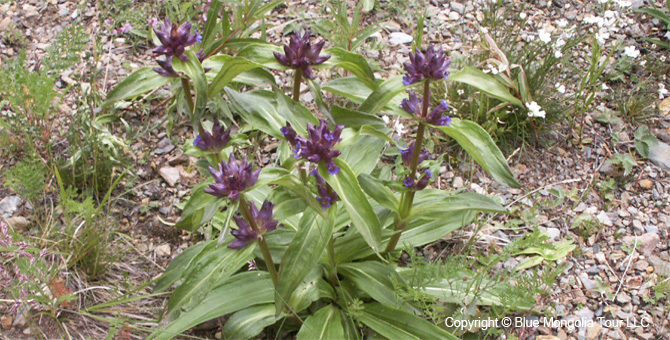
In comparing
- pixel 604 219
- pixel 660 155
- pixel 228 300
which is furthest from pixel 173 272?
pixel 660 155

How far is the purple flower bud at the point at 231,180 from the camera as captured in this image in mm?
2185

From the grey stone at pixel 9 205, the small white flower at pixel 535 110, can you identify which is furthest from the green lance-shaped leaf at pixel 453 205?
the grey stone at pixel 9 205

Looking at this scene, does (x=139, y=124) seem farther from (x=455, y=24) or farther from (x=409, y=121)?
(x=455, y=24)

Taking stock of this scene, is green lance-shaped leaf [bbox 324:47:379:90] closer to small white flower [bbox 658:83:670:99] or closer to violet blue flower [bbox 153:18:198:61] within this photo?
violet blue flower [bbox 153:18:198:61]

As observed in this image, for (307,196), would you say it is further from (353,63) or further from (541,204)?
(541,204)

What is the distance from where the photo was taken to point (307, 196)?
2.46m

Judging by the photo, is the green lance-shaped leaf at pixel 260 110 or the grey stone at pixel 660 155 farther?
the grey stone at pixel 660 155

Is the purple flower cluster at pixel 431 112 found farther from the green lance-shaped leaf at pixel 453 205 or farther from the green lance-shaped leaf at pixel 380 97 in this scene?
the green lance-shaped leaf at pixel 453 205

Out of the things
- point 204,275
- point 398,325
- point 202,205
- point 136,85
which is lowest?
point 398,325

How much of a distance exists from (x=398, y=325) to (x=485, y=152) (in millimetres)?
1068

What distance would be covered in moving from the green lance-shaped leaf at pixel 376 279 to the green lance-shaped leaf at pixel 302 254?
499 millimetres


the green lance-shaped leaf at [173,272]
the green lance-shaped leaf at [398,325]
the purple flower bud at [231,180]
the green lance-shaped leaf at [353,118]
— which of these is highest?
the green lance-shaped leaf at [353,118]

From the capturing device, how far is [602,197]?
383cm

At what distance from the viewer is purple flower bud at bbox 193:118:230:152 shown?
251 cm
